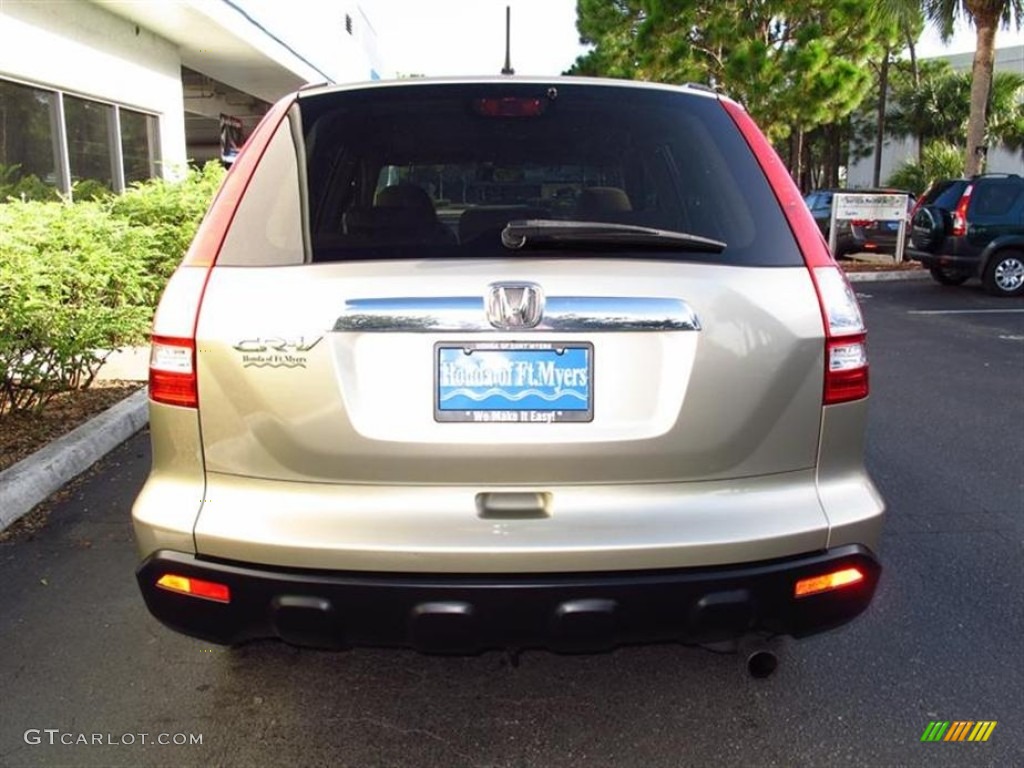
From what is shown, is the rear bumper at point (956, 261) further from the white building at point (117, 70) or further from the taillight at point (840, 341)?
the taillight at point (840, 341)

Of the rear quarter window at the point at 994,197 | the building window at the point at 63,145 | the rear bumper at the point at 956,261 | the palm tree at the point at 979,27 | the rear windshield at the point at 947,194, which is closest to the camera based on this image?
the building window at the point at 63,145

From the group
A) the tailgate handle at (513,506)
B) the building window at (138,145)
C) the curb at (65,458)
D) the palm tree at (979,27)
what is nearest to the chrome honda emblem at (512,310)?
the tailgate handle at (513,506)

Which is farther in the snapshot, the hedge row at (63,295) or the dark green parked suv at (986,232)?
the dark green parked suv at (986,232)

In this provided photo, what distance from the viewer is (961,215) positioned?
12.6m

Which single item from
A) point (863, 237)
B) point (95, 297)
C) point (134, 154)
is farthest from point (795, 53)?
point (95, 297)

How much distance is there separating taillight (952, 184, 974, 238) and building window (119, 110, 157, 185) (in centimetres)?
1210

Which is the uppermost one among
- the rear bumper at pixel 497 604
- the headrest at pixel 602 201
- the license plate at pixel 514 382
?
the headrest at pixel 602 201

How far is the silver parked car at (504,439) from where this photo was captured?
2098mm

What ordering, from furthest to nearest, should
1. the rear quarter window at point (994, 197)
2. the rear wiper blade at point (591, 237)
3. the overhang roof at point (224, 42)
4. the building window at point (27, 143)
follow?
1. the rear quarter window at point (994, 197)
2. the overhang roof at point (224, 42)
3. the building window at point (27, 143)
4. the rear wiper blade at point (591, 237)

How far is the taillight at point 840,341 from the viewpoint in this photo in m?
2.21

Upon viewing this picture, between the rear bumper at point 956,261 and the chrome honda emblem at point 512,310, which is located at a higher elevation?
the chrome honda emblem at point 512,310

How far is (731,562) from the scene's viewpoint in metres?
2.13

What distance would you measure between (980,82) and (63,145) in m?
15.0

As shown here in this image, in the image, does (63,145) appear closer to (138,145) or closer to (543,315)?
(138,145)
